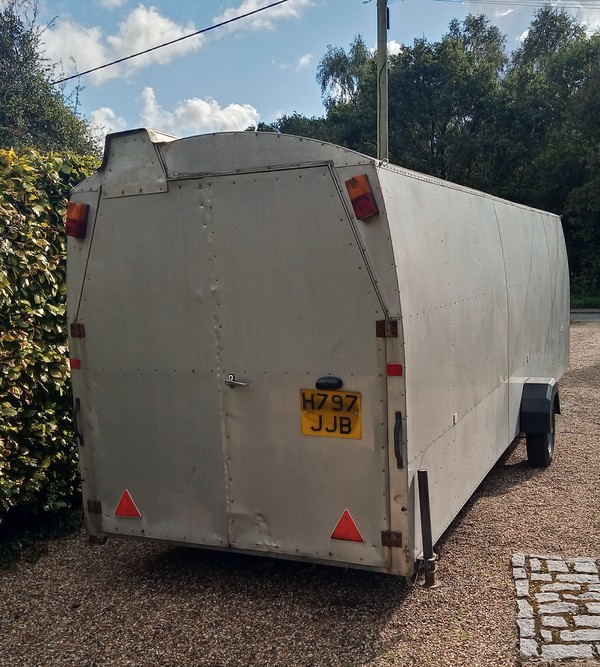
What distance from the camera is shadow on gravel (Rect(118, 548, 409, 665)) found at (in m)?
3.54

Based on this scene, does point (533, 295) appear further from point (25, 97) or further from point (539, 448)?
point (25, 97)

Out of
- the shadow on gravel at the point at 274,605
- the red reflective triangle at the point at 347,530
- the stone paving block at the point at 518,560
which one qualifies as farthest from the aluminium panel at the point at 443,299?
the shadow on gravel at the point at 274,605

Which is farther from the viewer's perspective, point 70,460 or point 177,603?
point 70,460

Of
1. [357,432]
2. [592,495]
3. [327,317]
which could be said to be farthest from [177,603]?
[592,495]

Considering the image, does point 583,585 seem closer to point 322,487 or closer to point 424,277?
point 322,487

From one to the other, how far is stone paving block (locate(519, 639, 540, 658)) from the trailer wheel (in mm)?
3347

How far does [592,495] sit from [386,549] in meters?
3.16

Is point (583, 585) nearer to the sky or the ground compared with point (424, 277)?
nearer to the ground

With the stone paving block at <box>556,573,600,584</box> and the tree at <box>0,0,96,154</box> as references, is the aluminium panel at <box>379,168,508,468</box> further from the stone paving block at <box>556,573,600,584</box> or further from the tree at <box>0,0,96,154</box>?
the tree at <box>0,0,96,154</box>

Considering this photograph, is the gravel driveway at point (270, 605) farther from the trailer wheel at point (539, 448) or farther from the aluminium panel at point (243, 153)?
the aluminium panel at point (243, 153)

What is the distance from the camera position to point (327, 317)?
3.63 metres

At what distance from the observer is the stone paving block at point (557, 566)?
440 centimetres

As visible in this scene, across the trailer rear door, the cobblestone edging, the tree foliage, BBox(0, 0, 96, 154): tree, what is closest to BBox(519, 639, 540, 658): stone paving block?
the cobblestone edging

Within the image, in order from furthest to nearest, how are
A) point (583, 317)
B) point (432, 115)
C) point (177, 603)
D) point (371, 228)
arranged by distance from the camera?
point (432, 115) < point (583, 317) < point (177, 603) < point (371, 228)
